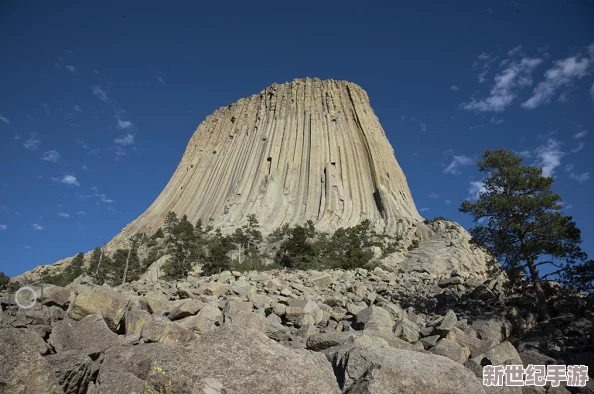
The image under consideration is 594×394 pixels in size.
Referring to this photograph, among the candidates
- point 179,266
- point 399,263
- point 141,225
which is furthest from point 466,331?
point 141,225

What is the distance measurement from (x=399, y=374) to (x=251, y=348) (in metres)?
1.57

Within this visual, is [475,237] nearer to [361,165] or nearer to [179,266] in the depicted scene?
[179,266]

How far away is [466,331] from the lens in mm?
8125

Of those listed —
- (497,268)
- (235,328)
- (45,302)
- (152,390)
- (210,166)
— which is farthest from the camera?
(210,166)

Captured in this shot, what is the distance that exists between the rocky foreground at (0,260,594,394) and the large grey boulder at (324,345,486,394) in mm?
12

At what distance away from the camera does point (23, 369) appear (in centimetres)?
352

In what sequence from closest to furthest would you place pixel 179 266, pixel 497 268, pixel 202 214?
pixel 497 268
pixel 179 266
pixel 202 214

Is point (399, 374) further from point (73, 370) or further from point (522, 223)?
point (522, 223)

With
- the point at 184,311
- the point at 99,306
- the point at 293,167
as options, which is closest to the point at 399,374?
the point at 184,311

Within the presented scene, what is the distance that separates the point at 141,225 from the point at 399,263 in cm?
5104

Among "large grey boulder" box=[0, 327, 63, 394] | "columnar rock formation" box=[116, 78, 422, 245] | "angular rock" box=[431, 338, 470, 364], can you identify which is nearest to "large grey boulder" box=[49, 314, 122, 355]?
"large grey boulder" box=[0, 327, 63, 394]

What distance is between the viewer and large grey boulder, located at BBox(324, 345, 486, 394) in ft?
12.3

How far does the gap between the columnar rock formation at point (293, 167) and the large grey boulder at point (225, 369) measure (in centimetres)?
4694

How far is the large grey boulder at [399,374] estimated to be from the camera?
3.74 metres
